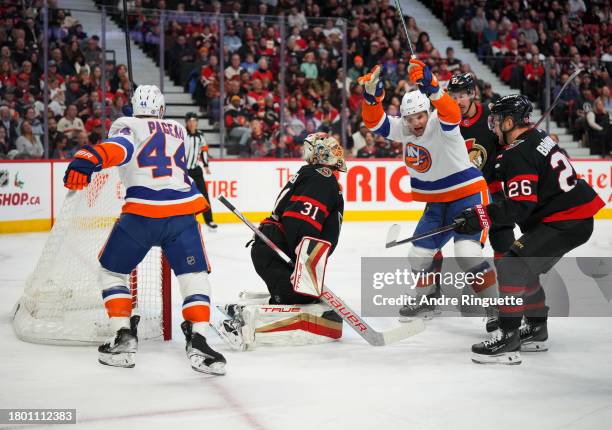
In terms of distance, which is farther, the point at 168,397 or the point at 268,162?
the point at 268,162

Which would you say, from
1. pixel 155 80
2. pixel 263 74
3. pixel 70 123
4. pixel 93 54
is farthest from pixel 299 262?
pixel 263 74

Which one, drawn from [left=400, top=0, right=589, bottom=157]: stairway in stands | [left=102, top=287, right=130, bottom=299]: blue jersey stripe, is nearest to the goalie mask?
[left=102, top=287, right=130, bottom=299]: blue jersey stripe

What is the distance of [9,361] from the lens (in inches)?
159

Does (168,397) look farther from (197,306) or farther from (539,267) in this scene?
(539,267)

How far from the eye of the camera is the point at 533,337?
171 inches

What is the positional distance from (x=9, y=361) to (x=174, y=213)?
988 mm

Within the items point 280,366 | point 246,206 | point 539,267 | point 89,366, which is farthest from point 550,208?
point 246,206

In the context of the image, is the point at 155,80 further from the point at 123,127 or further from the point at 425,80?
the point at 123,127

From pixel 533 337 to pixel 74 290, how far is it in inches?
91.7

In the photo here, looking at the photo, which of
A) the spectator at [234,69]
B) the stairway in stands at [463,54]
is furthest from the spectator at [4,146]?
the stairway in stands at [463,54]

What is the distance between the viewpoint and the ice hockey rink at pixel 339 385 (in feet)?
10.5

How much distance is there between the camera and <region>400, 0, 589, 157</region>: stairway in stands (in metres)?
12.4

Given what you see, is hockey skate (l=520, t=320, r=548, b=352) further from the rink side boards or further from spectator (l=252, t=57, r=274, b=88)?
spectator (l=252, t=57, r=274, b=88)
